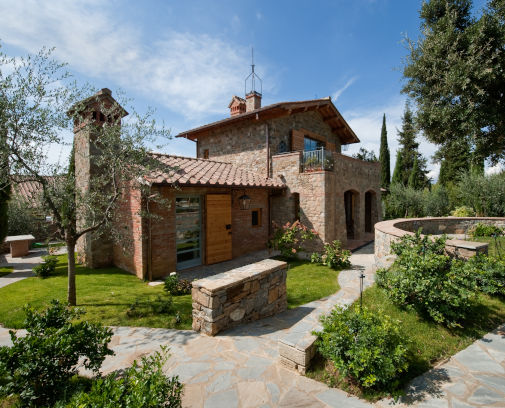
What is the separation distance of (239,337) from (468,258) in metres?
5.47

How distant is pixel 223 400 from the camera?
2863mm

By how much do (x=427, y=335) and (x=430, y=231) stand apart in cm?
937

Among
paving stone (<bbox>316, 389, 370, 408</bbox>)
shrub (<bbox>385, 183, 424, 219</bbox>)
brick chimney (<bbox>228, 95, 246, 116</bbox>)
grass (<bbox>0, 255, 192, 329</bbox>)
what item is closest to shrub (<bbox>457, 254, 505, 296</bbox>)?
paving stone (<bbox>316, 389, 370, 408</bbox>)

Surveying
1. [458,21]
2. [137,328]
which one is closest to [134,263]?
[137,328]

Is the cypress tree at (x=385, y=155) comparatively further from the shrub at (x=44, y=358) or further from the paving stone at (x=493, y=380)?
the shrub at (x=44, y=358)

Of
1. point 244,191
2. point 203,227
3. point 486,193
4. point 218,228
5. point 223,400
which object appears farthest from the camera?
point 486,193

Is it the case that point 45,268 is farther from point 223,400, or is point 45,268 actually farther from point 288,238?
point 288,238

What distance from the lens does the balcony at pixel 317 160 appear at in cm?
1108

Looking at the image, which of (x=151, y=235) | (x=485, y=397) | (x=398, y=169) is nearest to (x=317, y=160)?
(x=151, y=235)

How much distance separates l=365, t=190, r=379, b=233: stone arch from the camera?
1603cm

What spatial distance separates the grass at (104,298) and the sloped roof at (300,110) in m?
9.14

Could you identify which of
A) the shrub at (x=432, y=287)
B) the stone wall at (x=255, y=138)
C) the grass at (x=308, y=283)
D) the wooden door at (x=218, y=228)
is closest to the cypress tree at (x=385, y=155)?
the stone wall at (x=255, y=138)

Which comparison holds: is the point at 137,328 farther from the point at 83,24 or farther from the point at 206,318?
the point at 83,24

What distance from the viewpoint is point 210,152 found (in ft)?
51.2
